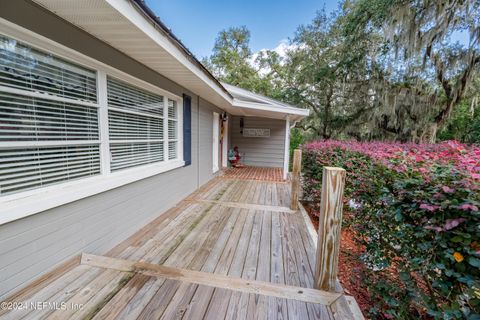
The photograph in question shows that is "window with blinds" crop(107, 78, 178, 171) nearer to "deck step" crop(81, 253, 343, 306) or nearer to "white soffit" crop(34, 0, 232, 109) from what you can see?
"white soffit" crop(34, 0, 232, 109)

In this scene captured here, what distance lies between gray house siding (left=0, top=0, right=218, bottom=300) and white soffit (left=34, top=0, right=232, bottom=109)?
0.10 meters

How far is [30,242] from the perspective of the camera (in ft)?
5.63

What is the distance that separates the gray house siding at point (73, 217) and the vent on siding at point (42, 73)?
0.17 m

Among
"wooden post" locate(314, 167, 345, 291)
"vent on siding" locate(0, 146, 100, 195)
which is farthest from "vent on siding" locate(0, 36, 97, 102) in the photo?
"wooden post" locate(314, 167, 345, 291)

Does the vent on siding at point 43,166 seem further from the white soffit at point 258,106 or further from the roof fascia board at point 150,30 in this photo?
the white soffit at point 258,106

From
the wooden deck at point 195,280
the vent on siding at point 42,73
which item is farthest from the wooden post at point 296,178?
the vent on siding at point 42,73

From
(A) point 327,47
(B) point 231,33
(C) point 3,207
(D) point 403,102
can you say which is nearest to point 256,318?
(C) point 3,207

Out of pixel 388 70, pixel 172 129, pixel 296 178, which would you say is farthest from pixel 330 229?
pixel 388 70

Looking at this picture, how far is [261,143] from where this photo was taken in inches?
349

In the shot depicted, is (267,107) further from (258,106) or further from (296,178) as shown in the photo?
(296,178)

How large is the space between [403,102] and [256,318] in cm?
1074

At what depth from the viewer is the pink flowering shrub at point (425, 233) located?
100 centimetres

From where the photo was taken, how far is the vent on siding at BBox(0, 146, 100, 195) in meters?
1.61

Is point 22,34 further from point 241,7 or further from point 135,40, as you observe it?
point 241,7
